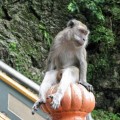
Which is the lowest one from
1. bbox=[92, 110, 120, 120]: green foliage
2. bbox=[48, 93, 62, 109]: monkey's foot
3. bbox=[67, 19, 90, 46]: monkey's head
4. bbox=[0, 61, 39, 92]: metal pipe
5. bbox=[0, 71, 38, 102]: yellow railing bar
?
bbox=[92, 110, 120, 120]: green foliage

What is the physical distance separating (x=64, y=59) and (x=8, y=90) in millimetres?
A: 689

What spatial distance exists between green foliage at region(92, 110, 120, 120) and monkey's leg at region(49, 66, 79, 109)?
5548mm

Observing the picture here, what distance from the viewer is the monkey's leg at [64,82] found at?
9.89 ft

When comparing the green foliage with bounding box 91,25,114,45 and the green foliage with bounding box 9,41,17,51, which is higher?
the green foliage with bounding box 9,41,17,51

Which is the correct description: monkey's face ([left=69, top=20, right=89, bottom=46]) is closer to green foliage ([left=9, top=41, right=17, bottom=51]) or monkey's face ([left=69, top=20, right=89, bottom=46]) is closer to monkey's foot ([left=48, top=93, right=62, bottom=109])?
monkey's foot ([left=48, top=93, right=62, bottom=109])

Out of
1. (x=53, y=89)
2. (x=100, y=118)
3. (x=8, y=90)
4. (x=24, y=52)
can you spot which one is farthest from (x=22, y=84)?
(x=100, y=118)

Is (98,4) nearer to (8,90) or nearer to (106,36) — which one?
(106,36)

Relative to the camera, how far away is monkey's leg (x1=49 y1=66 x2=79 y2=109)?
3016 mm

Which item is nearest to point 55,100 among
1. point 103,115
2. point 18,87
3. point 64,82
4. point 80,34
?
point 64,82

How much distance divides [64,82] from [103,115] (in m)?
6.47

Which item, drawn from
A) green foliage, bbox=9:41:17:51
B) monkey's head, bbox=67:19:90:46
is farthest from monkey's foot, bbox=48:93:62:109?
green foliage, bbox=9:41:17:51

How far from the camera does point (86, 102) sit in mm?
3029

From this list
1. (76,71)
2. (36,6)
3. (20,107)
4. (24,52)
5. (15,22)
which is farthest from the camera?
(36,6)

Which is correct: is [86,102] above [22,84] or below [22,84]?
above
